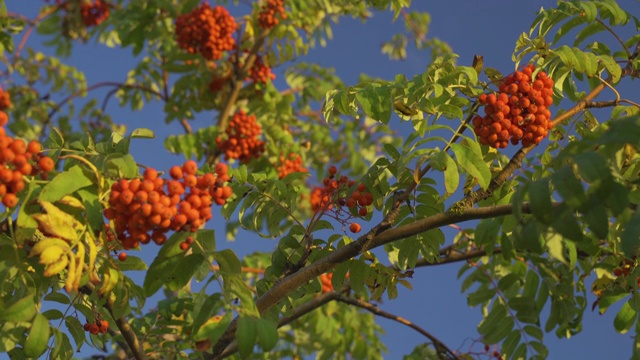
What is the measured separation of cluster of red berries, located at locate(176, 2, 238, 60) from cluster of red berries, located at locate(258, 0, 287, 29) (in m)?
→ 0.30

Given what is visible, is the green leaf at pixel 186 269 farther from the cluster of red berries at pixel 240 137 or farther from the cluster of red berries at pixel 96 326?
the cluster of red berries at pixel 240 137

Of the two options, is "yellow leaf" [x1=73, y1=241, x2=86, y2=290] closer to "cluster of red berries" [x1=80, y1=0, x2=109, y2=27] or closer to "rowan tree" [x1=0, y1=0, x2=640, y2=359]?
"rowan tree" [x1=0, y1=0, x2=640, y2=359]

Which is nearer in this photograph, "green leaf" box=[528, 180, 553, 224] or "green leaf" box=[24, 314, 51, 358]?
"green leaf" box=[528, 180, 553, 224]

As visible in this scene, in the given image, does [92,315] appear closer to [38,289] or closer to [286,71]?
[38,289]

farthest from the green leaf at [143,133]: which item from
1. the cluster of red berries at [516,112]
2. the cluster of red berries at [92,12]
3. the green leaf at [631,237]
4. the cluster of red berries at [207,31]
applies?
the cluster of red berries at [92,12]

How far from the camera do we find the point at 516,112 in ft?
8.86

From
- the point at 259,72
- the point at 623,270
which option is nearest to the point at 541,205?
the point at 623,270

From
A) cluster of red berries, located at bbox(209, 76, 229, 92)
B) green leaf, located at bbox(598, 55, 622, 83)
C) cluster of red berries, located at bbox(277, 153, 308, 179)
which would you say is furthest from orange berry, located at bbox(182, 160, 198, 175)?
cluster of red berries, located at bbox(209, 76, 229, 92)

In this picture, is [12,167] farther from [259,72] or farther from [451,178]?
[259,72]

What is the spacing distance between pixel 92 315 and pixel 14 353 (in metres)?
0.32

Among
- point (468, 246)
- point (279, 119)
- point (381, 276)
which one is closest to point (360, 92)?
point (381, 276)

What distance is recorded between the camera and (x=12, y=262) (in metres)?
2.14

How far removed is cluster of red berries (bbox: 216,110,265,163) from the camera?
21.0 feet

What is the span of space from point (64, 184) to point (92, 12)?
7602mm
